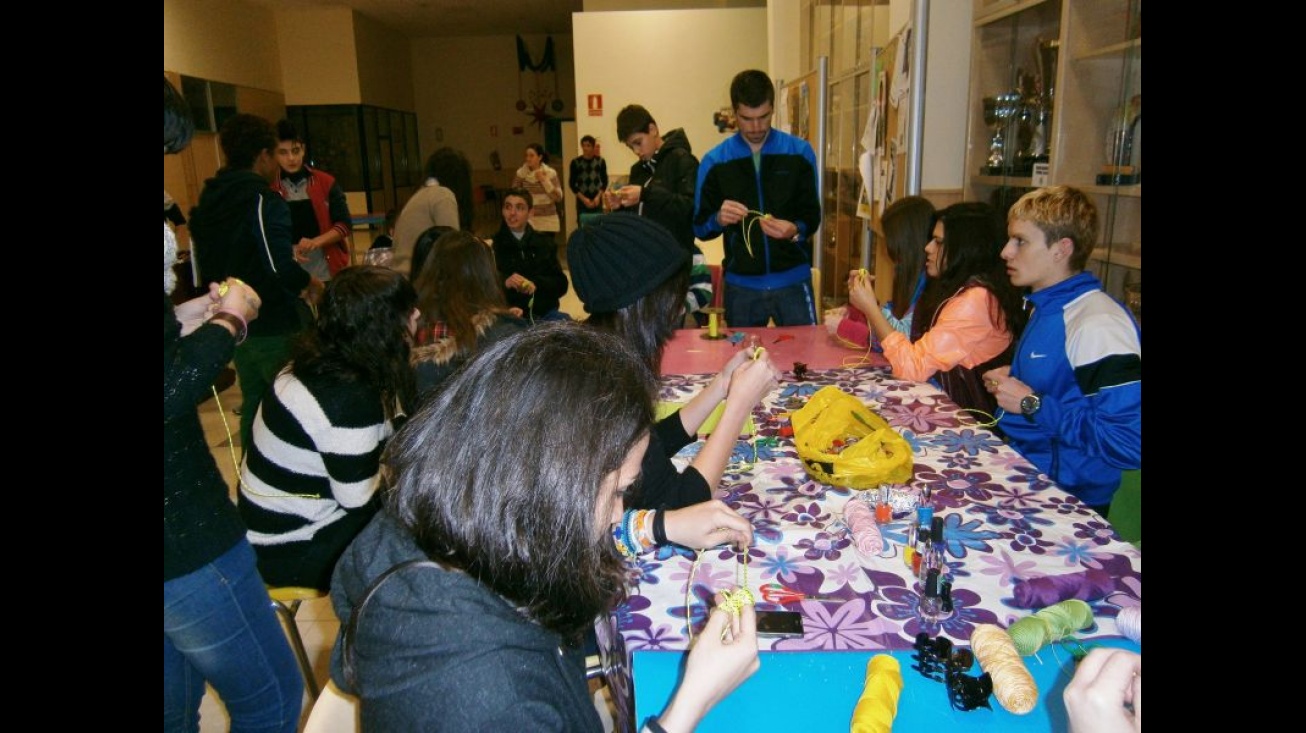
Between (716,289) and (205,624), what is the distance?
3455 mm

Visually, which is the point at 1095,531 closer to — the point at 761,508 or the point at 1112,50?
the point at 761,508

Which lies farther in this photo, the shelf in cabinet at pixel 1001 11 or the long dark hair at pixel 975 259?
the shelf in cabinet at pixel 1001 11

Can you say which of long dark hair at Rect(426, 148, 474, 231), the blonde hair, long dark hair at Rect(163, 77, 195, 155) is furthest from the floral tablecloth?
long dark hair at Rect(426, 148, 474, 231)

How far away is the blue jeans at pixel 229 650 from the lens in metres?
1.35

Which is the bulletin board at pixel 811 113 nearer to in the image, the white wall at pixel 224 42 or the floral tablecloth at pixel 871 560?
the floral tablecloth at pixel 871 560

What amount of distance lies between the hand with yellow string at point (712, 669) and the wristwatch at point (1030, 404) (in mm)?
1273

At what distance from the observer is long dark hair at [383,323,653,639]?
0.85 meters

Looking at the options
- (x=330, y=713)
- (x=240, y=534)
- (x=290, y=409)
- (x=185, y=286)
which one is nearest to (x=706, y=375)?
(x=290, y=409)

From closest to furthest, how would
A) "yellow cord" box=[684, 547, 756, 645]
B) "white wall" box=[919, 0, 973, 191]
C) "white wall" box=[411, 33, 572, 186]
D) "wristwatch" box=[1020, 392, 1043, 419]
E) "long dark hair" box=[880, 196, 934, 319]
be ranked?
"yellow cord" box=[684, 547, 756, 645], "wristwatch" box=[1020, 392, 1043, 419], "long dark hair" box=[880, 196, 934, 319], "white wall" box=[919, 0, 973, 191], "white wall" box=[411, 33, 572, 186]

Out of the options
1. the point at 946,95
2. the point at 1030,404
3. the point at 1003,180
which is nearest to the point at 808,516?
the point at 1030,404

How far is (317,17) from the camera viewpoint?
10.9 m

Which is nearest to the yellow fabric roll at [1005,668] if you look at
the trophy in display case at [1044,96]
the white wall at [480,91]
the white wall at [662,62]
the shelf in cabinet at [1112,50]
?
the shelf in cabinet at [1112,50]

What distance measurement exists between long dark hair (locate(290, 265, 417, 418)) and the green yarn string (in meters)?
1.42

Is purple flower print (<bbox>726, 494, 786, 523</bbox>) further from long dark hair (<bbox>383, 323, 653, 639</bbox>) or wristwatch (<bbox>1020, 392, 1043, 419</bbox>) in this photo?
wristwatch (<bbox>1020, 392, 1043, 419</bbox>)
